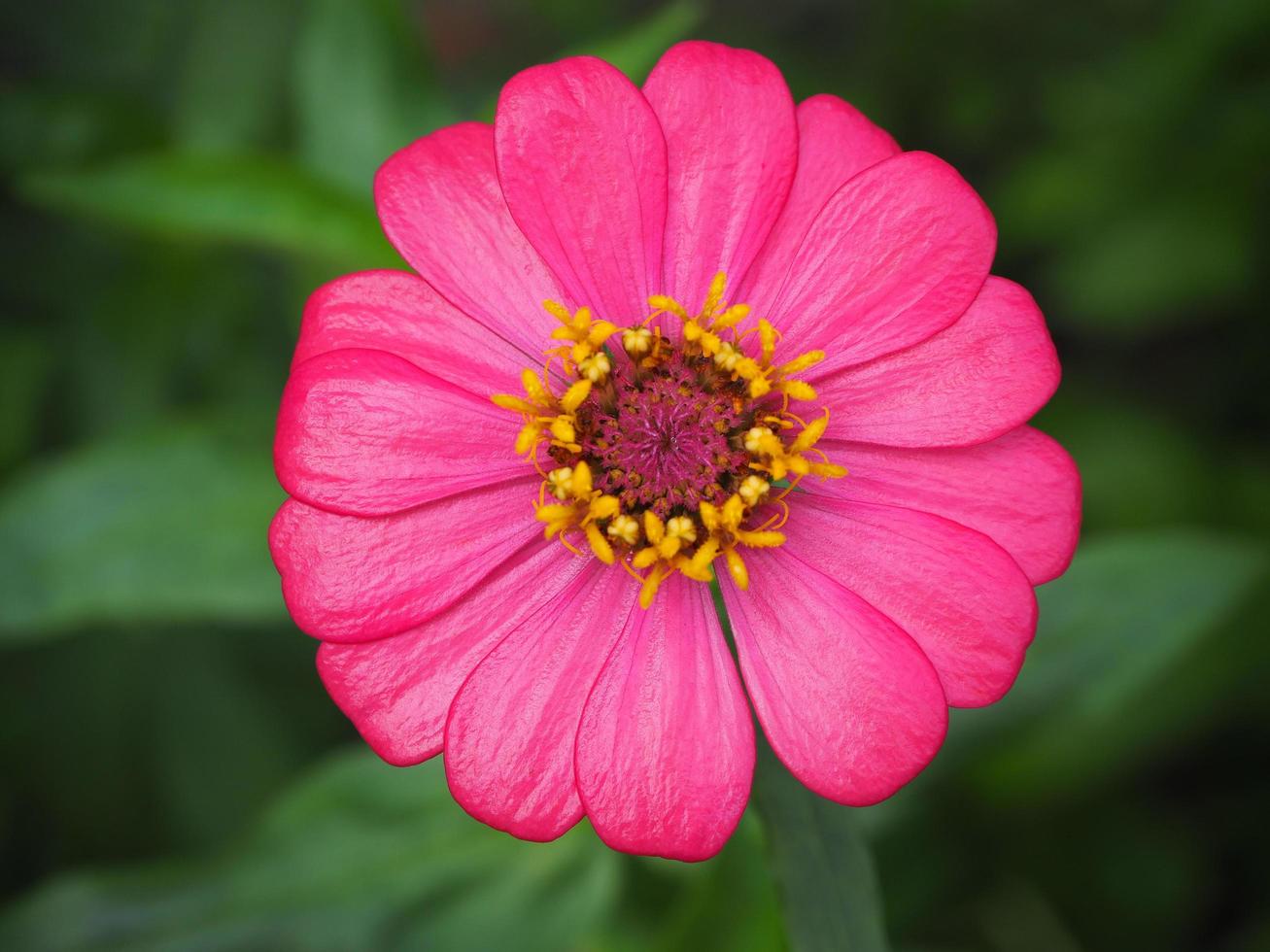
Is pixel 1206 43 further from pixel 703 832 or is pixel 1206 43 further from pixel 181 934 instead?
pixel 181 934

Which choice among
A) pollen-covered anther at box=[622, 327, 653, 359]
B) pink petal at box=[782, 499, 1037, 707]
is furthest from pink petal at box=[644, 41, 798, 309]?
pink petal at box=[782, 499, 1037, 707]

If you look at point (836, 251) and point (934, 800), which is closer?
point (836, 251)

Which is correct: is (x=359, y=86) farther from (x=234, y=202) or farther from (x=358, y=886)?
(x=358, y=886)

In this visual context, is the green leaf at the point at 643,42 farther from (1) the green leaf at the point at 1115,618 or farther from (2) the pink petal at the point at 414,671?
(1) the green leaf at the point at 1115,618

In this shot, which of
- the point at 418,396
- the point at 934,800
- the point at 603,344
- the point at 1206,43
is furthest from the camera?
the point at 1206,43

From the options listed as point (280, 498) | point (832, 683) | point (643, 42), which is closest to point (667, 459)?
point (832, 683)

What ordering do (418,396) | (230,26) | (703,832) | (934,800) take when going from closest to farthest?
(703,832) < (418,396) < (934,800) < (230,26)

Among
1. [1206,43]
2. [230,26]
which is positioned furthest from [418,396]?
[1206,43]
